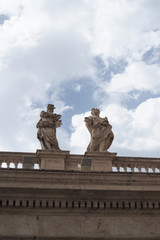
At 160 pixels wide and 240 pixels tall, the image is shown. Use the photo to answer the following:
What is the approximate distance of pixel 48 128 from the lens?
16.4m

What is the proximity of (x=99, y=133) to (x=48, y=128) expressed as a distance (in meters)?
2.01

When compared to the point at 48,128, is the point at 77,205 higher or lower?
lower

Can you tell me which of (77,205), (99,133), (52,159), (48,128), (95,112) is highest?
(95,112)

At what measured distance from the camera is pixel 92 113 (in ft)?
57.9

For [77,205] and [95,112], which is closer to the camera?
[77,205]

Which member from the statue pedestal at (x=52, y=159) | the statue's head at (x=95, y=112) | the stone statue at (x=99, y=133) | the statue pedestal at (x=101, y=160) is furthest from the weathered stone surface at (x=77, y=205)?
the statue's head at (x=95, y=112)

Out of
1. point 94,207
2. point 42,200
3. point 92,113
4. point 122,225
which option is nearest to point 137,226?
point 122,225

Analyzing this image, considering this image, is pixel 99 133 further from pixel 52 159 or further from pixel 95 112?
pixel 52 159

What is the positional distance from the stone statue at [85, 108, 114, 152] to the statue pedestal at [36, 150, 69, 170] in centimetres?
154

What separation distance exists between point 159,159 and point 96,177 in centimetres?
347

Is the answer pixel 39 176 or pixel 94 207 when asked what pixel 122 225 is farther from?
pixel 39 176

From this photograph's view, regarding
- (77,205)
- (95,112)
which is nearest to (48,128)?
(95,112)

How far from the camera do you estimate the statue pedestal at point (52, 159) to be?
1495cm

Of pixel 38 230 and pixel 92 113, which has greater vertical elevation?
pixel 92 113
